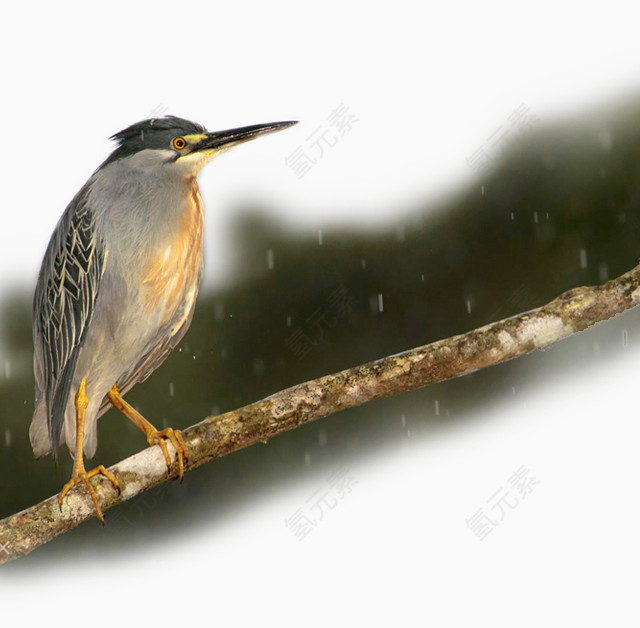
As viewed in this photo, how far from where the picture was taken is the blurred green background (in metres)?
5.08

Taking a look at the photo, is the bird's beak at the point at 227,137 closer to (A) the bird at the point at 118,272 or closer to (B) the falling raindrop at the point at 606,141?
(A) the bird at the point at 118,272

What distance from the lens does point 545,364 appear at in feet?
18.3

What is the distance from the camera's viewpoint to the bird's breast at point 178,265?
2117 mm

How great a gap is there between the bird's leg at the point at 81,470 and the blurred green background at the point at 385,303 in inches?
105

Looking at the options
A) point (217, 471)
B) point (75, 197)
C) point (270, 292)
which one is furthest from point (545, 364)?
point (75, 197)

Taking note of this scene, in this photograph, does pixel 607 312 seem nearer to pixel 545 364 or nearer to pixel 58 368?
pixel 58 368

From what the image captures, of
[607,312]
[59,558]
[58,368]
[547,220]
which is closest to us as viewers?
[607,312]

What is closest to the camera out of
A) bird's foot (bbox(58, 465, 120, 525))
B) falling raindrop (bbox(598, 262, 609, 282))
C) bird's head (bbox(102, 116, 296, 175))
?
bird's foot (bbox(58, 465, 120, 525))

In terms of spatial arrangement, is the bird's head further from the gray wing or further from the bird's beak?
the gray wing

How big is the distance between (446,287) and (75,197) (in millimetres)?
3443

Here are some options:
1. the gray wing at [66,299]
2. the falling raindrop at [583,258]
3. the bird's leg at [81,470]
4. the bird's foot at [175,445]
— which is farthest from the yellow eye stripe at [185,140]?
the falling raindrop at [583,258]

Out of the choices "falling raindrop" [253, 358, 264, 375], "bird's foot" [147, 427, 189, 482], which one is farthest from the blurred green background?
"bird's foot" [147, 427, 189, 482]

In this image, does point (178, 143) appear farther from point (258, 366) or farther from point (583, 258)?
point (583, 258)

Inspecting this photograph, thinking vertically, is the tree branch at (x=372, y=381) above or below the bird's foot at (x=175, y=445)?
above
